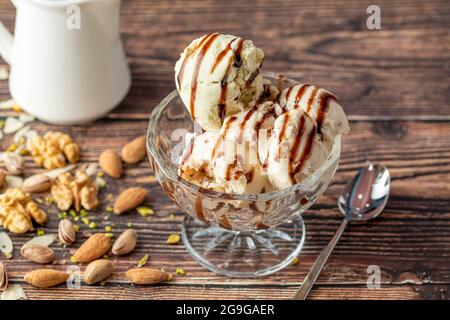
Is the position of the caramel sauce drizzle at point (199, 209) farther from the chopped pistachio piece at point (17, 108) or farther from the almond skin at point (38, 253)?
the chopped pistachio piece at point (17, 108)

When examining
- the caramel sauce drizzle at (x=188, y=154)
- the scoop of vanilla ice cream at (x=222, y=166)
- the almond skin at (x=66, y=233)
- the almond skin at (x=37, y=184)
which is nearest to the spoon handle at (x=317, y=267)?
the scoop of vanilla ice cream at (x=222, y=166)

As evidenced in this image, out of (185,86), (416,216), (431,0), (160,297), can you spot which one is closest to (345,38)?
(431,0)

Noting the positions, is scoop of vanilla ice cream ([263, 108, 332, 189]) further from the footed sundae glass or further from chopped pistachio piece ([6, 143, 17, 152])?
chopped pistachio piece ([6, 143, 17, 152])

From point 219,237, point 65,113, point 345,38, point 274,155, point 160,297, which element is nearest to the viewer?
point 274,155

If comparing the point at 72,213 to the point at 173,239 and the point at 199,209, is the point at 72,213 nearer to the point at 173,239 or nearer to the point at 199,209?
the point at 173,239

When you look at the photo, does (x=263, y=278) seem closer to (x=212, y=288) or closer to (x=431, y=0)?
(x=212, y=288)

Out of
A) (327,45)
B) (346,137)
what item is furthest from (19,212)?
(327,45)
